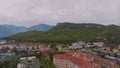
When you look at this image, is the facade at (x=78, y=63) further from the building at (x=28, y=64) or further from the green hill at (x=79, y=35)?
the green hill at (x=79, y=35)

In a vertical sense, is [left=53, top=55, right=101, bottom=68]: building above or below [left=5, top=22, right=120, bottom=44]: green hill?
below

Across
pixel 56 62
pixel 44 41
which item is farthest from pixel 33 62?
pixel 44 41

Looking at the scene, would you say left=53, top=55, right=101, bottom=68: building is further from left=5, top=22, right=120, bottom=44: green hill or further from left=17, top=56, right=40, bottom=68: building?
left=5, top=22, right=120, bottom=44: green hill

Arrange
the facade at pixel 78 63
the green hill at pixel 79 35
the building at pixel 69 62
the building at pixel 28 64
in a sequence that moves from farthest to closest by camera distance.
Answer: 1. the green hill at pixel 79 35
2. the building at pixel 69 62
3. the facade at pixel 78 63
4. the building at pixel 28 64

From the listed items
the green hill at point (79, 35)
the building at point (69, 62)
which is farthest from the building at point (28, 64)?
the green hill at point (79, 35)

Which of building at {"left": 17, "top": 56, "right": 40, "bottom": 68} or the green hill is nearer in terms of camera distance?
building at {"left": 17, "top": 56, "right": 40, "bottom": 68}

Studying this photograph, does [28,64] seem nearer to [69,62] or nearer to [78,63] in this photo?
[69,62]

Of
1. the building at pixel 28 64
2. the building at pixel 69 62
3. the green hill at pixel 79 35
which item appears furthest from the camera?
the green hill at pixel 79 35

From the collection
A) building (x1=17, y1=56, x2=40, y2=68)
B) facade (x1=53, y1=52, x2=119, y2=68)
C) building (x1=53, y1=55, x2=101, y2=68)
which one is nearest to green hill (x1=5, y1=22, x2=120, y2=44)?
facade (x1=53, y1=52, x2=119, y2=68)

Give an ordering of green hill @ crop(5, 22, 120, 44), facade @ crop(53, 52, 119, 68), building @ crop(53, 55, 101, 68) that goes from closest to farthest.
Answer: facade @ crop(53, 52, 119, 68)
building @ crop(53, 55, 101, 68)
green hill @ crop(5, 22, 120, 44)

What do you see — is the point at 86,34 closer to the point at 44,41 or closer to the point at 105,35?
the point at 105,35

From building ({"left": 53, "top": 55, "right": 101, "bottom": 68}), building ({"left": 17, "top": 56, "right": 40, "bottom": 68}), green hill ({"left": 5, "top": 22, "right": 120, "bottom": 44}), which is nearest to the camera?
building ({"left": 17, "top": 56, "right": 40, "bottom": 68})
